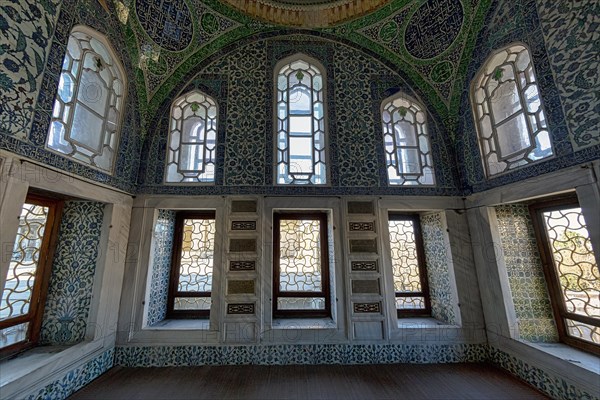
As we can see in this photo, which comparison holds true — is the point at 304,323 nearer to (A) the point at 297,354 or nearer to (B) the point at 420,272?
(A) the point at 297,354

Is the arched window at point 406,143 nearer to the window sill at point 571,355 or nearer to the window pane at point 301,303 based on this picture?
the window pane at point 301,303

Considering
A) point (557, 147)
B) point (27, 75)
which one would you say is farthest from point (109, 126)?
point (557, 147)

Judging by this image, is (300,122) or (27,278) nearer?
(27,278)

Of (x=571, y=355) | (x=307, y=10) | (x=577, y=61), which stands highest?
(x=307, y=10)

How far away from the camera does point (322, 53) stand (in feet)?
9.98

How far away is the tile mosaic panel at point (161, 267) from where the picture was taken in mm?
2553

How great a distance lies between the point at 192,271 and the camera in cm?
279

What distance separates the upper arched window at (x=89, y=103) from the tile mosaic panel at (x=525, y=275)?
162 inches

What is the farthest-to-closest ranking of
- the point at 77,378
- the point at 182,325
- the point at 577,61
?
the point at 182,325
the point at 77,378
the point at 577,61

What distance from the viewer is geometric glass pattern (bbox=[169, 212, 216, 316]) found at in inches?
108

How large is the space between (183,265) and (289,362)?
1610 mm

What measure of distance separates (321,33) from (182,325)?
12.6 feet

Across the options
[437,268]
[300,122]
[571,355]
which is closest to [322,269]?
[437,268]

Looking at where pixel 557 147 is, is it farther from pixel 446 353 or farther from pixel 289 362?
pixel 289 362
